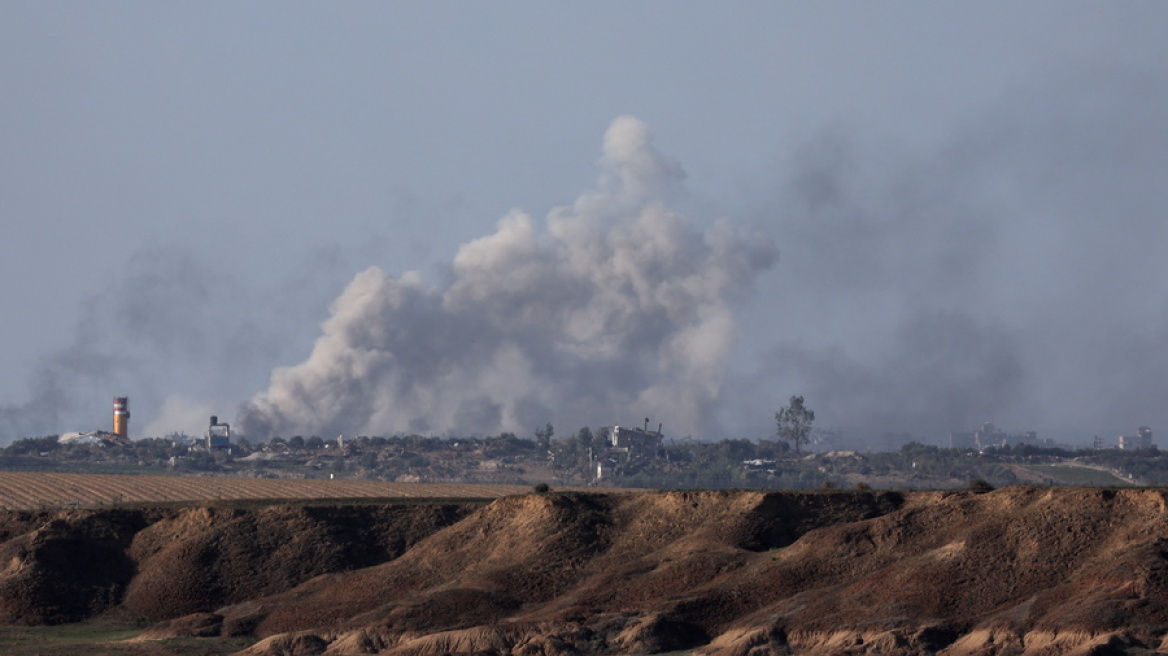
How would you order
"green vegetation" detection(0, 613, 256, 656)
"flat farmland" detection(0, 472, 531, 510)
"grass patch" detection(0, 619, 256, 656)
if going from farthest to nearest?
"flat farmland" detection(0, 472, 531, 510) < "green vegetation" detection(0, 613, 256, 656) < "grass patch" detection(0, 619, 256, 656)

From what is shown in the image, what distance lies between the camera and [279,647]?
8225 centimetres

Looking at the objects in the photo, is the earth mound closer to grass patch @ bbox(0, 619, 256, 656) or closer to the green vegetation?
grass patch @ bbox(0, 619, 256, 656)

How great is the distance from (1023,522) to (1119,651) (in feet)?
61.4

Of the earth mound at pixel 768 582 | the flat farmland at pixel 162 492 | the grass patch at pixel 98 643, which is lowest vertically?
the grass patch at pixel 98 643

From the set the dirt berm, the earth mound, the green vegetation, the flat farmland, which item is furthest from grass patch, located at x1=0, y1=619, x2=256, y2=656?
the flat farmland

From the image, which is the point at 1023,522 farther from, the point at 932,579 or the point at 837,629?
the point at 837,629

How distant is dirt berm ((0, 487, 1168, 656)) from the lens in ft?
243

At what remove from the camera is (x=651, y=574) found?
89312mm

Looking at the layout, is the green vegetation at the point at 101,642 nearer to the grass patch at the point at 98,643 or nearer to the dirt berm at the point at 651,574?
the grass patch at the point at 98,643

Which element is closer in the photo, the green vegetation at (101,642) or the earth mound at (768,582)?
the earth mound at (768,582)

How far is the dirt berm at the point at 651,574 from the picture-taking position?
73.9 m

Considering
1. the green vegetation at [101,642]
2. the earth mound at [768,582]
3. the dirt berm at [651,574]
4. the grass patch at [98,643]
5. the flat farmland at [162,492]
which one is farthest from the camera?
the flat farmland at [162,492]

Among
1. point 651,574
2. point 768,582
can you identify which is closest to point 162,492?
point 651,574

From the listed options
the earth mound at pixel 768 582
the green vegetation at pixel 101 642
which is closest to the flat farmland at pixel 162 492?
the green vegetation at pixel 101 642
